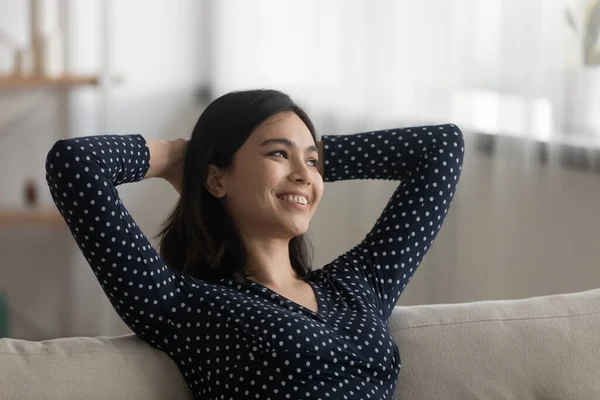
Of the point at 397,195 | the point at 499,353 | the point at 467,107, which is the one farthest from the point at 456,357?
the point at 467,107

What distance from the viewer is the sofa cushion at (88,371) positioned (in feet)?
4.83

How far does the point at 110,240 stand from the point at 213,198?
0.27 m

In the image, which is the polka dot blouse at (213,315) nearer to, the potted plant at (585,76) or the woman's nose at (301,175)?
the woman's nose at (301,175)

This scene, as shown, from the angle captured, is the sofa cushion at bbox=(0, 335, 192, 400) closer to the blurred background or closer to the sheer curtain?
→ the blurred background

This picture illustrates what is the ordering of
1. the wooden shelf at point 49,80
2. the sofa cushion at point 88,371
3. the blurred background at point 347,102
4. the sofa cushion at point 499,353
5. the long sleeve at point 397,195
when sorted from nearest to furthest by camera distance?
the sofa cushion at point 88,371 → the sofa cushion at point 499,353 → the long sleeve at point 397,195 → the blurred background at point 347,102 → the wooden shelf at point 49,80

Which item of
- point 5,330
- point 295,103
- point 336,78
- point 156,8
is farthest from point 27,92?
point 295,103

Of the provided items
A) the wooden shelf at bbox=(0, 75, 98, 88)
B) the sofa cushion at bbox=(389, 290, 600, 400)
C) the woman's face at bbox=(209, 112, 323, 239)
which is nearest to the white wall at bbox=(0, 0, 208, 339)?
the wooden shelf at bbox=(0, 75, 98, 88)

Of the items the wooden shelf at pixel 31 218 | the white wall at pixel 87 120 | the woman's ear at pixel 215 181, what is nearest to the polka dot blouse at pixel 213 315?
the woman's ear at pixel 215 181

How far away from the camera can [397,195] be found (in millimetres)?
1809

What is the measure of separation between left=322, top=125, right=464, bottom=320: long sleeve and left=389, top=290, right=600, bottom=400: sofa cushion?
9 centimetres

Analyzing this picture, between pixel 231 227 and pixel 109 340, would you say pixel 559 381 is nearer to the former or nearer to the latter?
pixel 231 227

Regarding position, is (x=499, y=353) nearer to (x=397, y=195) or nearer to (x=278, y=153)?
(x=397, y=195)

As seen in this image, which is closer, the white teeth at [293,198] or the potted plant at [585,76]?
the white teeth at [293,198]

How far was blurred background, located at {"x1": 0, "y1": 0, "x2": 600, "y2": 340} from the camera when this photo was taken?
253cm
